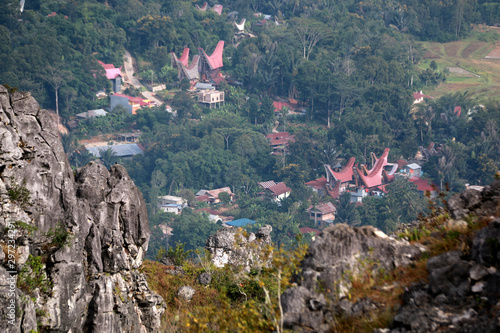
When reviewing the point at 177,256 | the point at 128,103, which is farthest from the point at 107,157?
the point at 177,256

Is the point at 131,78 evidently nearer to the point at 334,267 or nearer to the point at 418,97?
the point at 418,97

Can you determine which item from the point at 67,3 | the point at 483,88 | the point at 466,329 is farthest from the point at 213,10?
the point at 466,329

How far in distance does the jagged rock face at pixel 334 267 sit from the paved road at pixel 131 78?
5779 cm

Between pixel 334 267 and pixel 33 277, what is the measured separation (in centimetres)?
471

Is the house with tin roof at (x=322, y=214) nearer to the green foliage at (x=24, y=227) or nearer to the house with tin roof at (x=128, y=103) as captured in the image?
the house with tin roof at (x=128, y=103)

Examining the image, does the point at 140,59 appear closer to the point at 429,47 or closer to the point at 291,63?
the point at 291,63

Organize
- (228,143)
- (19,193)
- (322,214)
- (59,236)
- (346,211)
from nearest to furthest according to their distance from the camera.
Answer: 1. (19,193)
2. (59,236)
3. (346,211)
4. (322,214)
5. (228,143)

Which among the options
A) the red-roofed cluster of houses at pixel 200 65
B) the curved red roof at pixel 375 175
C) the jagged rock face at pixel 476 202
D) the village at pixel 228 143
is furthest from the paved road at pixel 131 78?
the jagged rock face at pixel 476 202

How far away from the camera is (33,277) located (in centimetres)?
870

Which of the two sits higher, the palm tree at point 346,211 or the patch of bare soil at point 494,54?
the patch of bare soil at point 494,54

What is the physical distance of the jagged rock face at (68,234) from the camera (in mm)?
8805

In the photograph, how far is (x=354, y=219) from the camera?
4525 cm

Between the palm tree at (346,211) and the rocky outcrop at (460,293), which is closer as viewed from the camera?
the rocky outcrop at (460,293)

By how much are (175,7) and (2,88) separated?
6744 cm
